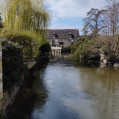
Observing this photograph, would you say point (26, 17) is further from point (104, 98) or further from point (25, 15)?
point (104, 98)

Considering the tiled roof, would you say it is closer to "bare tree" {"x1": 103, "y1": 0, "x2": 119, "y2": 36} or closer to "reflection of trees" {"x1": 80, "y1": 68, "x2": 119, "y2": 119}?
"bare tree" {"x1": 103, "y1": 0, "x2": 119, "y2": 36}

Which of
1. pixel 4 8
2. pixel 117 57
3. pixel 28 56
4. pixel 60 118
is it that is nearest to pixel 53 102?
pixel 60 118

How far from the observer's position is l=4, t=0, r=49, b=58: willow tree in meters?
9.99

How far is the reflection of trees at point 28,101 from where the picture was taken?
405 centimetres

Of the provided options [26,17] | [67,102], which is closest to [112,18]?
[26,17]

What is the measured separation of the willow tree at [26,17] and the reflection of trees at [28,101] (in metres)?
4.00

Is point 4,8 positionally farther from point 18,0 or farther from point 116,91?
point 116,91

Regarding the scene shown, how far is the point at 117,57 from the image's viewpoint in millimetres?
11867

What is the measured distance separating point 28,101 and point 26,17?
7.44 m

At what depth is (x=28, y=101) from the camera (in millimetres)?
4906

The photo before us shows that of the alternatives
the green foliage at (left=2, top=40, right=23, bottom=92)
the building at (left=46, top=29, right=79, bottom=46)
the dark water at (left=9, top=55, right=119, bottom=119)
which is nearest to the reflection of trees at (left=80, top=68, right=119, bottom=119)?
the dark water at (left=9, top=55, right=119, bottom=119)

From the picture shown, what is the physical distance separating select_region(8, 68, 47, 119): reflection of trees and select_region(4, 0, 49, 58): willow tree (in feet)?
13.1

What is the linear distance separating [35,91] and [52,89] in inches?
29.1

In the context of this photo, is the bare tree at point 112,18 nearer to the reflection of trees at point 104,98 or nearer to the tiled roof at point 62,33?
the reflection of trees at point 104,98
